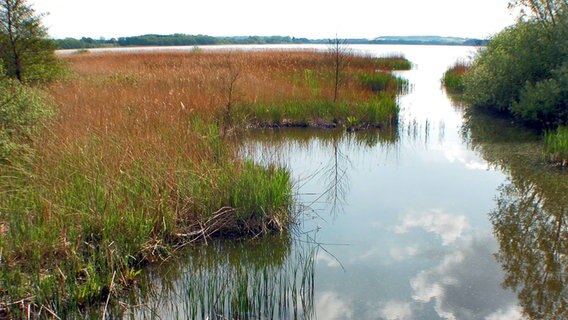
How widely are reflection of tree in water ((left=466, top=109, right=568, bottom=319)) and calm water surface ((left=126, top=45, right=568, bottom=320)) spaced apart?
0.01m

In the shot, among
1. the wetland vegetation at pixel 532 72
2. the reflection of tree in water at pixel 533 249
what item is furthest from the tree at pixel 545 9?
Result: the reflection of tree in water at pixel 533 249

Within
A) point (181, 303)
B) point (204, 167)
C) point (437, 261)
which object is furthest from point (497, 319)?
point (204, 167)

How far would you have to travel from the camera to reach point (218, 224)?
4355 mm

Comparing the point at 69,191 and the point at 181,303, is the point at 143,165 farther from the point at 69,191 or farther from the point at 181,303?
the point at 181,303

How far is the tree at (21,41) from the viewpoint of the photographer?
25.1ft

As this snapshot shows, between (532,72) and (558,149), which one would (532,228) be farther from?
(532,72)

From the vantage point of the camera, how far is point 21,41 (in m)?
7.92

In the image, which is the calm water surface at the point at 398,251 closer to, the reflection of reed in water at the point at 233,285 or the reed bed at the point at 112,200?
the reflection of reed in water at the point at 233,285

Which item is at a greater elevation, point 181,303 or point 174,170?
point 174,170

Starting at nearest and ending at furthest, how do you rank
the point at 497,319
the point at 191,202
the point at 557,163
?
the point at 497,319 → the point at 191,202 → the point at 557,163

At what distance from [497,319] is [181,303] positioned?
6.47ft

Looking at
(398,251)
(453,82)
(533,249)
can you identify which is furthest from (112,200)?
(453,82)

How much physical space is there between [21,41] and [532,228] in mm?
7589

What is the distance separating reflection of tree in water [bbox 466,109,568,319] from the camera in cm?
336
